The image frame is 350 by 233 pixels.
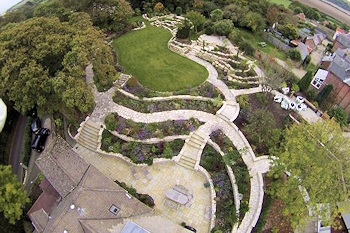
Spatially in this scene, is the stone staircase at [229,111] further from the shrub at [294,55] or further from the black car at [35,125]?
the black car at [35,125]

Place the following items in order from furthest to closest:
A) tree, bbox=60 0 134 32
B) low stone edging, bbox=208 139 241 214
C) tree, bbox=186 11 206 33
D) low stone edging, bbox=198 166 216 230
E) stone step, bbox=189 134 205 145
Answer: tree, bbox=186 11 206 33 → tree, bbox=60 0 134 32 → stone step, bbox=189 134 205 145 → low stone edging, bbox=208 139 241 214 → low stone edging, bbox=198 166 216 230

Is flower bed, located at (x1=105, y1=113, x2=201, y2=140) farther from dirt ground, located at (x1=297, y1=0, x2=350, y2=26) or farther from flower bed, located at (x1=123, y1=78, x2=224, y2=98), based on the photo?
dirt ground, located at (x1=297, y1=0, x2=350, y2=26)

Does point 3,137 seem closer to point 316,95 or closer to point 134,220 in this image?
point 134,220

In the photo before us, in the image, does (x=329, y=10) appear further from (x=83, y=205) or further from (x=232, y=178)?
(x=83, y=205)

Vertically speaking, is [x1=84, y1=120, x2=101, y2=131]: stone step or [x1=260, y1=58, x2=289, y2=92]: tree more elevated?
[x1=260, y1=58, x2=289, y2=92]: tree

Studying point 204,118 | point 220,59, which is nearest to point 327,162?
point 204,118

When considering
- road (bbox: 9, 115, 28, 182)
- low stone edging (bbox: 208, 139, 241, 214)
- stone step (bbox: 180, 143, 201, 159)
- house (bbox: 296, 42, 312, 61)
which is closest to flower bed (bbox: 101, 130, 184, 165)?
stone step (bbox: 180, 143, 201, 159)

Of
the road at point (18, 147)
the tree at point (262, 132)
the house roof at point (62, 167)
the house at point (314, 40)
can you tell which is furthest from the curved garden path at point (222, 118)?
the house at point (314, 40)

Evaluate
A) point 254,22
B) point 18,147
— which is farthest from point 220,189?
point 254,22
